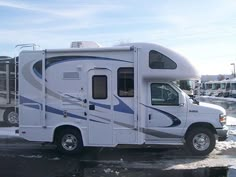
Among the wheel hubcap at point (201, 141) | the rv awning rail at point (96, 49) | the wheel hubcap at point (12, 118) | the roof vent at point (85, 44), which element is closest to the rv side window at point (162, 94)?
the wheel hubcap at point (201, 141)

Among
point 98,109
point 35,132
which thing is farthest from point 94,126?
point 35,132

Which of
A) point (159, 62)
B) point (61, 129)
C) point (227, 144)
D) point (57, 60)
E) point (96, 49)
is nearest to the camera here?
point (159, 62)

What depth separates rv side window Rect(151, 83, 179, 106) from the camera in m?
12.1

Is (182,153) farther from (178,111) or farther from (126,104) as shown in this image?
(126,104)

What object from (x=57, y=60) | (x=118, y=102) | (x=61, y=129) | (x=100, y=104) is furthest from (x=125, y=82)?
(x=61, y=129)

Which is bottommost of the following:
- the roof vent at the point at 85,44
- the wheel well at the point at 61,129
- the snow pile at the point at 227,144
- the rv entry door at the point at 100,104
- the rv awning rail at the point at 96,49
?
the snow pile at the point at 227,144

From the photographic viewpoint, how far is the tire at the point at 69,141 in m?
12.2

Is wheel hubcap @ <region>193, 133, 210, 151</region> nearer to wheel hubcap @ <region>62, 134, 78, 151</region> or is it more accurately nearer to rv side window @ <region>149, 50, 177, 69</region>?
rv side window @ <region>149, 50, 177, 69</region>

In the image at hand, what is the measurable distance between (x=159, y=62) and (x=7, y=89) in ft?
30.2

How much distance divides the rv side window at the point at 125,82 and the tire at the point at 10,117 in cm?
862

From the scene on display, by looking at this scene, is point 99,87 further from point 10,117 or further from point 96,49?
point 10,117

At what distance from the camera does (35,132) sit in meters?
12.3

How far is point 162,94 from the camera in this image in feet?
39.8

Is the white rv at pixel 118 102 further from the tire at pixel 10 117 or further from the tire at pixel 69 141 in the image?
the tire at pixel 10 117
